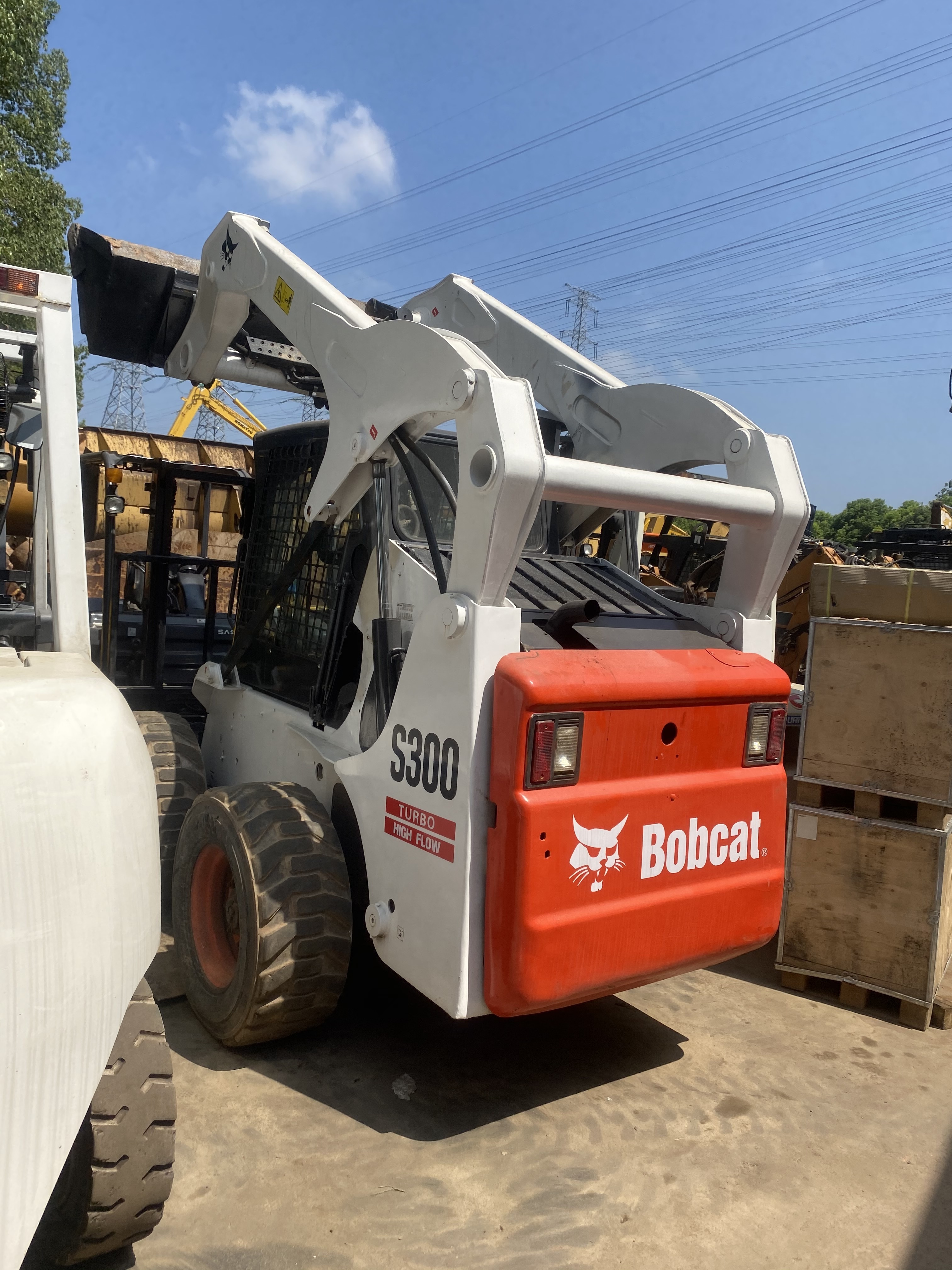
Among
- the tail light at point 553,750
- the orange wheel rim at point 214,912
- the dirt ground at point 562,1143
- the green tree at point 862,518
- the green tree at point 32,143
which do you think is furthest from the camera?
the green tree at point 862,518

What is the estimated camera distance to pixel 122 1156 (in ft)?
7.57

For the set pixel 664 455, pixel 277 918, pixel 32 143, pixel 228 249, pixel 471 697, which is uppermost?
pixel 32 143

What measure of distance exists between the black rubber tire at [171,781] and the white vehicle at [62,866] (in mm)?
2363

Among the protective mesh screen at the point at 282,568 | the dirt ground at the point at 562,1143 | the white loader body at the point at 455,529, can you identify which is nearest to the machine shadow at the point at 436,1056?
the dirt ground at the point at 562,1143

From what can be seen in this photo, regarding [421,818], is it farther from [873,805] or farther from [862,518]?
[862,518]

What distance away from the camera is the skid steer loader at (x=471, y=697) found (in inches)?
119

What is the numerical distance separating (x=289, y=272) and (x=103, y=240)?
3.94 feet

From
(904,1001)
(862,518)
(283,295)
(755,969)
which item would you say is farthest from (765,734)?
(862,518)

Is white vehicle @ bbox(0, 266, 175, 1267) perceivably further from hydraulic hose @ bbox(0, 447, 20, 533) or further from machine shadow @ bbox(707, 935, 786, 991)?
machine shadow @ bbox(707, 935, 786, 991)

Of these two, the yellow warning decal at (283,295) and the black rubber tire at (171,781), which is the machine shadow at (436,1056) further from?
the yellow warning decal at (283,295)

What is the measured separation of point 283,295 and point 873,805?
3501 mm

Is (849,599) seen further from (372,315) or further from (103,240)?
(103,240)

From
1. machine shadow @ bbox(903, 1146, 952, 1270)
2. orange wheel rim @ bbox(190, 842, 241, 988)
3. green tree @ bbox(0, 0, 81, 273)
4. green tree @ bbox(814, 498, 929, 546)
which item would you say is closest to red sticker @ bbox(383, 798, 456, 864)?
orange wheel rim @ bbox(190, 842, 241, 988)

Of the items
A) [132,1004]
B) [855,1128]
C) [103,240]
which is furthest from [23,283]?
[855,1128]
